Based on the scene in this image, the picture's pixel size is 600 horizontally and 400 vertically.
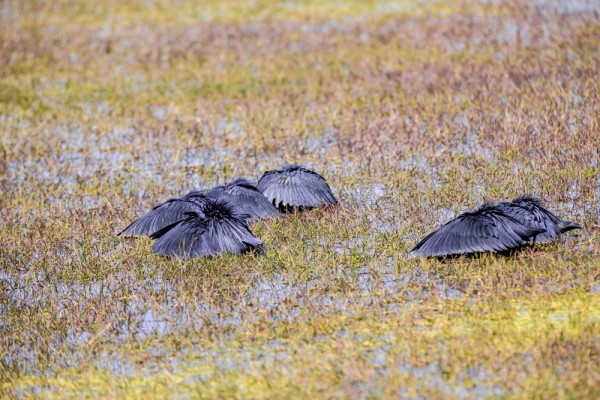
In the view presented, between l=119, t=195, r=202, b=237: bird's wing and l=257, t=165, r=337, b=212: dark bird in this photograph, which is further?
l=257, t=165, r=337, b=212: dark bird

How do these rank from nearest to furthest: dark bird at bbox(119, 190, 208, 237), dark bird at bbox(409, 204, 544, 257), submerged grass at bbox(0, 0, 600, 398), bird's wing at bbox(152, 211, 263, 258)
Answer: submerged grass at bbox(0, 0, 600, 398) → dark bird at bbox(409, 204, 544, 257) → bird's wing at bbox(152, 211, 263, 258) → dark bird at bbox(119, 190, 208, 237)

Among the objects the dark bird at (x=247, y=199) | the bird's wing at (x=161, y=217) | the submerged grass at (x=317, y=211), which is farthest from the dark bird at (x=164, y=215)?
the dark bird at (x=247, y=199)

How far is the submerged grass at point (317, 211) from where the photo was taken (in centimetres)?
534

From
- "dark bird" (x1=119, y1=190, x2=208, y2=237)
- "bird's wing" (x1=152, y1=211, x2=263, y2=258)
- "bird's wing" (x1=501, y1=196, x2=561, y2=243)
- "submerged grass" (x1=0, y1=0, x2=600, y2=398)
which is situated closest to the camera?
"submerged grass" (x1=0, y1=0, x2=600, y2=398)

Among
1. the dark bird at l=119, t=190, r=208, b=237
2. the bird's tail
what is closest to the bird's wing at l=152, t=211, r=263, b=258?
the dark bird at l=119, t=190, r=208, b=237

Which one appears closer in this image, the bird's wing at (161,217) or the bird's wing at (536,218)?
the bird's wing at (536,218)

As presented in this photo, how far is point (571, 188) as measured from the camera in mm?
8211

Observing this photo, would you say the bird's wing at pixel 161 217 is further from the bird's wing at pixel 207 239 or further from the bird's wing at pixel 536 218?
the bird's wing at pixel 536 218

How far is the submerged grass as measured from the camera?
5340mm

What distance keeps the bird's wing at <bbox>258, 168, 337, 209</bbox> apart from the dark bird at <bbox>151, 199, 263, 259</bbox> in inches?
35.0

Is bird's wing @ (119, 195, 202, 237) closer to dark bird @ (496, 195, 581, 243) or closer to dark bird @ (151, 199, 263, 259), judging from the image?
dark bird @ (151, 199, 263, 259)

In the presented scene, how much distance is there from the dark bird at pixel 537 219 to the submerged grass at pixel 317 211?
130 millimetres

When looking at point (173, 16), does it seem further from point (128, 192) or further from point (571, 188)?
point (571, 188)

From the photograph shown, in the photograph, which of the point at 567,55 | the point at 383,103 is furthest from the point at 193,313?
the point at 567,55
